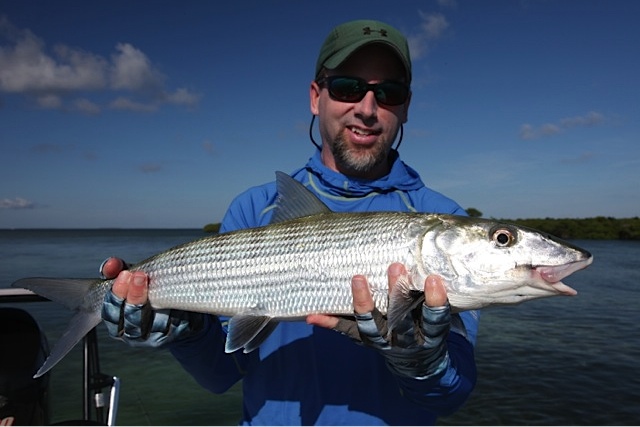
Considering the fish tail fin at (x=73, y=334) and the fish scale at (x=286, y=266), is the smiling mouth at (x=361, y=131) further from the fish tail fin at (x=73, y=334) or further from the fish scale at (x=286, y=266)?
the fish tail fin at (x=73, y=334)

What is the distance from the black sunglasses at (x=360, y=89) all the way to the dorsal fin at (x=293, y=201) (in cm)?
93

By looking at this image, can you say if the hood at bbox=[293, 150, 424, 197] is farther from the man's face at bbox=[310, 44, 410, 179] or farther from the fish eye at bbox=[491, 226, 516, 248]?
the fish eye at bbox=[491, 226, 516, 248]

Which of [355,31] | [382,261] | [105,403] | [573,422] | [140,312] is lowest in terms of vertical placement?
[573,422]

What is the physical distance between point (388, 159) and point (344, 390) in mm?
2022

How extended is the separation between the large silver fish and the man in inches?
5.6

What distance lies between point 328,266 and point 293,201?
2.14 ft

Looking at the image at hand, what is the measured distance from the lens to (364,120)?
4.04 meters

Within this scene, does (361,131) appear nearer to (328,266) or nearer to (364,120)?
(364,120)

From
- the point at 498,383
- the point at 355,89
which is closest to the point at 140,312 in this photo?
the point at 355,89

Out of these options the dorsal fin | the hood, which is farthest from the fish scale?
the hood

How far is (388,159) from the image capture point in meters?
4.43

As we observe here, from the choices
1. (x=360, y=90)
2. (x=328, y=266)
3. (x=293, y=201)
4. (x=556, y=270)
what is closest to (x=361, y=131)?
(x=360, y=90)

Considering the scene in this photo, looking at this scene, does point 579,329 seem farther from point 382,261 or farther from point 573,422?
point 382,261

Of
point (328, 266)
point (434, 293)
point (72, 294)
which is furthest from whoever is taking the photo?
point (72, 294)
